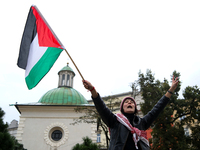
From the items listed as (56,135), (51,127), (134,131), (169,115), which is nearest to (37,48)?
(134,131)

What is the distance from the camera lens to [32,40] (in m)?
5.40

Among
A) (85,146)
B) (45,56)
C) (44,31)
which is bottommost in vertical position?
(85,146)

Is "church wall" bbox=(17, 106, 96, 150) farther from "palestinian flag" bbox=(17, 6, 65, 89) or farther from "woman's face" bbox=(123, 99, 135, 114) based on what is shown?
"woman's face" bbox=(123, 99, 135, 114)

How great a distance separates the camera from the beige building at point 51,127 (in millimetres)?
21375

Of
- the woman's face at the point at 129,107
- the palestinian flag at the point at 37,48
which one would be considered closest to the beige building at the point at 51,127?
the palestinian flag at the point at 37,48

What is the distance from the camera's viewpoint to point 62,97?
24656 mm

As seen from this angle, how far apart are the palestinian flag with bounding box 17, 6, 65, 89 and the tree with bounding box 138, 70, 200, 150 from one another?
1027cm

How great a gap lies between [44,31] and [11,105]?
20842 millimetres

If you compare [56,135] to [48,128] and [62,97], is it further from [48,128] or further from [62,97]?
[62,97]

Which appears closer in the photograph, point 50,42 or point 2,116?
point 50,42

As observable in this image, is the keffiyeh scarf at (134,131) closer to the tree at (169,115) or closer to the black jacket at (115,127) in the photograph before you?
the black jacket at (115,127)

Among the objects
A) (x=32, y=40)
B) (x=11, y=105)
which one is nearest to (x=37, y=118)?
(x=11, y=105)

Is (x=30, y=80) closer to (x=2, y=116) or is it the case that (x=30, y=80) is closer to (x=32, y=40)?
(x=32, y=40)

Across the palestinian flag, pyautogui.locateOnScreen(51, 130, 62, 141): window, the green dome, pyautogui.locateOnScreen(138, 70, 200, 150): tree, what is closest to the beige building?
pyautogui.locateOnScreen(51, 130, 62, 141): window
